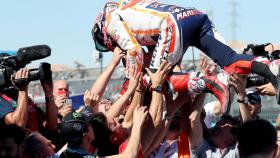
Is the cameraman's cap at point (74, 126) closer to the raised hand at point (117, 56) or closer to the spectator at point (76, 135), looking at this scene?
the spectator at point (76, 135)

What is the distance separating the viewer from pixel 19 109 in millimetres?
6332

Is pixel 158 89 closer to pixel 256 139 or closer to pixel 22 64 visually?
pixel 22 64

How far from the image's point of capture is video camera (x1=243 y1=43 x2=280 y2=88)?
6.76 m

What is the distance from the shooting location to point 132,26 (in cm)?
711

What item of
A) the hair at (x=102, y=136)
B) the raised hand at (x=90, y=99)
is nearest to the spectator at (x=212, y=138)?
the raised hand at (x=90, y=99)

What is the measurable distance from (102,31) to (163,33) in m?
0.76

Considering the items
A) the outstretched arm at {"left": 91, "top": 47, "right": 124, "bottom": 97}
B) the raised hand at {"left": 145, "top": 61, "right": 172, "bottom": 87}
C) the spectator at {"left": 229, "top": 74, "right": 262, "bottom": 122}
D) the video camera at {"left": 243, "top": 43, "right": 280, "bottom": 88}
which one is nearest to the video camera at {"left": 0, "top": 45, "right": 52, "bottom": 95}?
the outstretched arm at {"left": 91, "top": 47, "right": 124, "bottom": 97}

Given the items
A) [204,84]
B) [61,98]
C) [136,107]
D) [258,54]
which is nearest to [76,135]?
[136,107]

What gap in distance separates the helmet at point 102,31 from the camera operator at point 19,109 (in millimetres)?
1184

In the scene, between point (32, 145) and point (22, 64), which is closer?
point (32, 145)

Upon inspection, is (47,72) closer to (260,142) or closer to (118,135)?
(118,135)

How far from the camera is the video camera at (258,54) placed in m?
6.76

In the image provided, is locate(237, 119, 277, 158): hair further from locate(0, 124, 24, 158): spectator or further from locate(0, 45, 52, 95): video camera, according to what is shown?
locate(0, 45, 52, 95): video camera

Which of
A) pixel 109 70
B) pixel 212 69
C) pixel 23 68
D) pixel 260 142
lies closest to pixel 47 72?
pixel 23 68
